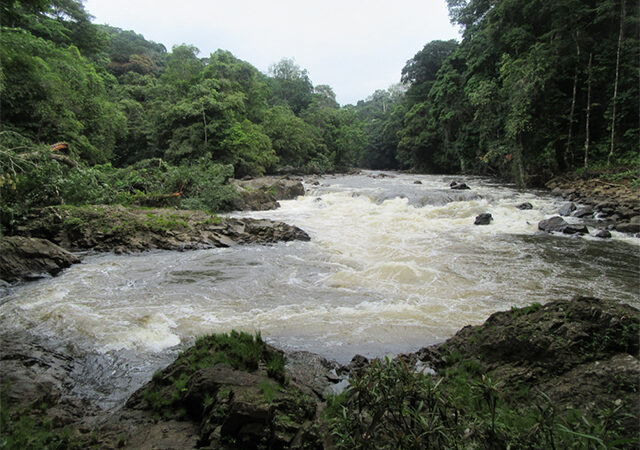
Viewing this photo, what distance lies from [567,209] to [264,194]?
39.3ft

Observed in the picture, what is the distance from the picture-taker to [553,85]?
55.5 feet

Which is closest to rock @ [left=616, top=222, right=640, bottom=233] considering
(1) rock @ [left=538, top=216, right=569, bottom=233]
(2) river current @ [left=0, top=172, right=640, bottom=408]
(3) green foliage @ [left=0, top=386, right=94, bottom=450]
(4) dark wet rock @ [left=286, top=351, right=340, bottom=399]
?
(2) river current @ [left=0, top=172, right=640, bottom=408]

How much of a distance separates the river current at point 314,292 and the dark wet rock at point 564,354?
100cm

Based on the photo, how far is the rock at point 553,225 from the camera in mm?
10031

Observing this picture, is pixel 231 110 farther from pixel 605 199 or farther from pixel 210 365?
pixel 210 365

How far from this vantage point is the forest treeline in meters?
10.7

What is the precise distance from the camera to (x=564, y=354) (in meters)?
2.86

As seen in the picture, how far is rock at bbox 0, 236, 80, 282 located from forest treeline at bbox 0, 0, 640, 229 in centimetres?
125

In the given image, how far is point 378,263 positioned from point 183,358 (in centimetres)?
494

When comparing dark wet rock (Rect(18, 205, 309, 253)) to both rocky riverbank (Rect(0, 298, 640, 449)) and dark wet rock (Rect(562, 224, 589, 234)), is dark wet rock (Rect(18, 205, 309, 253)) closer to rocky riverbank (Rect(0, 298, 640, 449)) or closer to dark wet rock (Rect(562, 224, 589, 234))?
rocky riverbank (Rect(0, 298, 640, 449))

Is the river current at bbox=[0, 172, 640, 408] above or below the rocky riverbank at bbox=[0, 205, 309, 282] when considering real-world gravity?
below

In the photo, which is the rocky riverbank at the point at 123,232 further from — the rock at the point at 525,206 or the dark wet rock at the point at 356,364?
the rock at the point at 525,206

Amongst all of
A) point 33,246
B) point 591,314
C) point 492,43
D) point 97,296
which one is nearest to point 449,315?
point 591,314

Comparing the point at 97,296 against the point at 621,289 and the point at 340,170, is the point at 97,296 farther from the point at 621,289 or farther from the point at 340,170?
the point at 340,170
